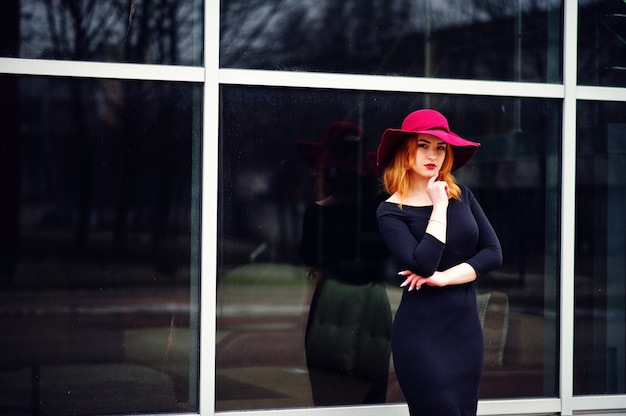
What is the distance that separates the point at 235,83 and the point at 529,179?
1826 millimetres

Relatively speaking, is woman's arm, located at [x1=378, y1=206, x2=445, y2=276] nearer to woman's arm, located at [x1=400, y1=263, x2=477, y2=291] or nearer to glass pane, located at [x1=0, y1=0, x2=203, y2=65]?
woman's arm, located at [x1=400, y1=263, x2=477, y2=291]

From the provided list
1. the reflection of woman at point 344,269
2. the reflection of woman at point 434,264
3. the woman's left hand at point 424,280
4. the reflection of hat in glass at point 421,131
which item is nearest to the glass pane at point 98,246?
the reflection of woman at point 344,269

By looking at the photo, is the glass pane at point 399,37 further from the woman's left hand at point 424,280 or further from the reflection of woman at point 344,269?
the woman's left hand at point 424,280

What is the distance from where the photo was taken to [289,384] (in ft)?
16.4

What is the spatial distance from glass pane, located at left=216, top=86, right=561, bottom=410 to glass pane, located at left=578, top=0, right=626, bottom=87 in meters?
0.32

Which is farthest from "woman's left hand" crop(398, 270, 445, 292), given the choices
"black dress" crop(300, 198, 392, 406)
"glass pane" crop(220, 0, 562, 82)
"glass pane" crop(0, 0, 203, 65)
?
"glass pane" crop(0, 0, 203, 65)

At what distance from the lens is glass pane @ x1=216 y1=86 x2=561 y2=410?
4902mm

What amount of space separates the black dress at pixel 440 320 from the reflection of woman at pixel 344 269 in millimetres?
1167

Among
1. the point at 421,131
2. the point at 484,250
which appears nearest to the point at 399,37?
the point at 421,131

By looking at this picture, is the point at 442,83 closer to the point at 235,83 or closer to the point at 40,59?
the point at 235,83

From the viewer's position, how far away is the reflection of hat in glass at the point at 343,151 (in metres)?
5.02

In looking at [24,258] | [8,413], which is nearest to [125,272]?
[24,258]

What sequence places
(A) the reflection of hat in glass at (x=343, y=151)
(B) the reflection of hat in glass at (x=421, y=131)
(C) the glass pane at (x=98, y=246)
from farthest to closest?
1. (A) the reflection of hat in glass at (x=343, y=151)
2. (C) the glass pane at (x=98, y=246)
3. (B) the reflection of hat in glass at (x=421, y=131)

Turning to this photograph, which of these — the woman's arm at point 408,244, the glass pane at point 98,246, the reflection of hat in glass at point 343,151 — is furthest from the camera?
the reflection of hat in glass at point 343,151
